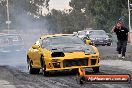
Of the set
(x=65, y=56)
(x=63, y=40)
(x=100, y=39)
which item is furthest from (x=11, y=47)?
(x=100, y=39)

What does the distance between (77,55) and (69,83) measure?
258 cm

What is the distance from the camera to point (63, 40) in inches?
683

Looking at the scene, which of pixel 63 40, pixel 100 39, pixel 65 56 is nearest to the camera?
pixel 65 56

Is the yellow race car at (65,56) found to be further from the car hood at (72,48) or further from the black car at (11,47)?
the black car at (11,47)

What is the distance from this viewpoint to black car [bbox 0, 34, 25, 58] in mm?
24750

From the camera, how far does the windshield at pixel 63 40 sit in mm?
17062

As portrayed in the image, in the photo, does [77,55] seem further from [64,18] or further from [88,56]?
[64,18]

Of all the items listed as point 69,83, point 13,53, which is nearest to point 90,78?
point 69,83

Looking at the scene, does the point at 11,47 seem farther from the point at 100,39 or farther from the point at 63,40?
the point at 100,39

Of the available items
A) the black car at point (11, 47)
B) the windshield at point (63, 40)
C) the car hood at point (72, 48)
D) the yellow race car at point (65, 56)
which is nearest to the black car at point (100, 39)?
the black car at point (11, 47)

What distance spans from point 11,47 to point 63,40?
318 inches

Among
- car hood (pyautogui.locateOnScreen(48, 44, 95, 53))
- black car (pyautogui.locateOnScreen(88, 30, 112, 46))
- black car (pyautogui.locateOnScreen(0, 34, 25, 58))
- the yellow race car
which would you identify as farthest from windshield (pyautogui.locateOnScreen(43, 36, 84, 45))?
black car (pyautogui.locateOnScreen(88, 30, 112, 46))

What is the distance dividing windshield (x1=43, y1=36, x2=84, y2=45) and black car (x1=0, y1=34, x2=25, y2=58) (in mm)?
7324

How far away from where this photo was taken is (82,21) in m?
129
